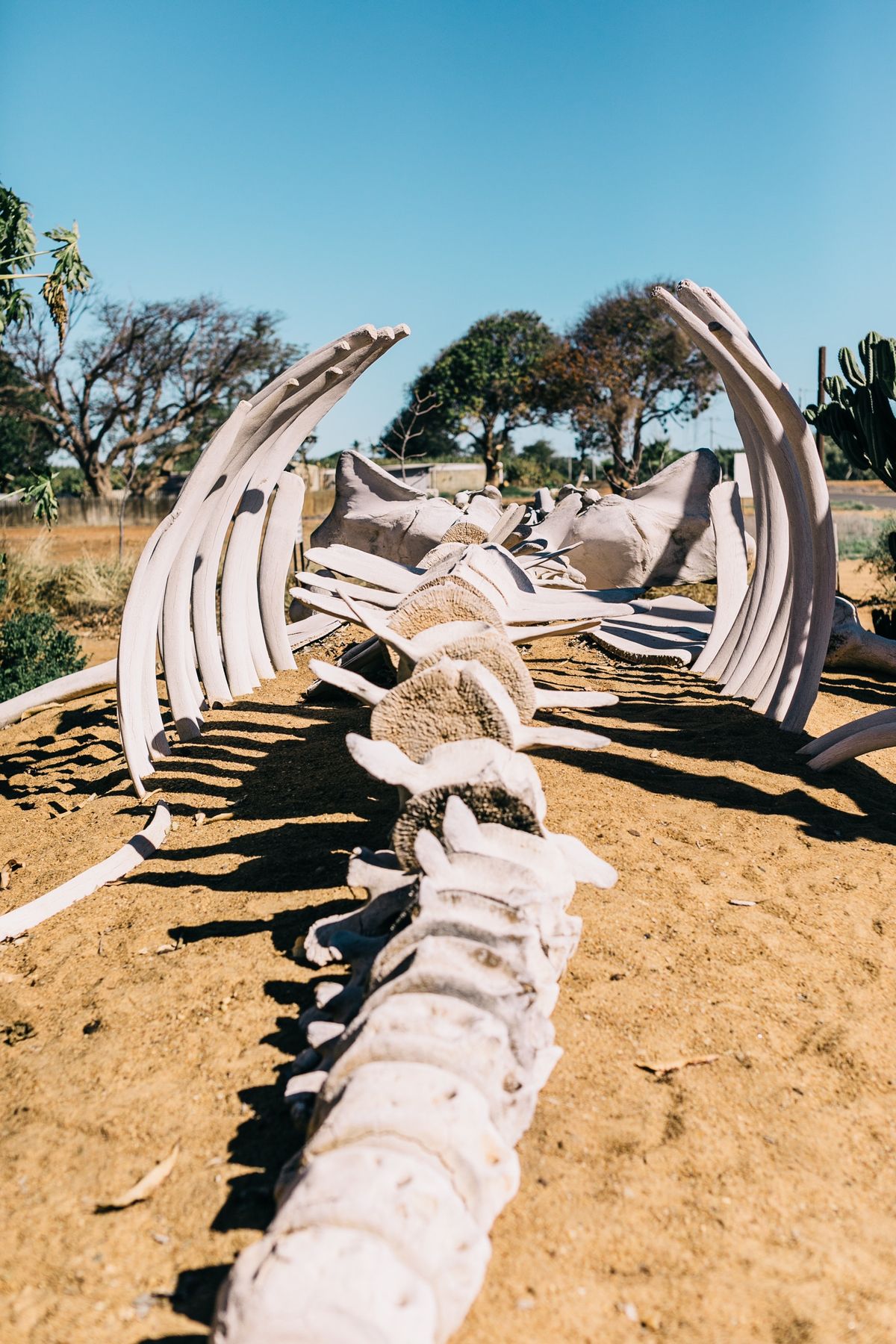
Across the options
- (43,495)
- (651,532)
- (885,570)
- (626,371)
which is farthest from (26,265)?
(626,371)

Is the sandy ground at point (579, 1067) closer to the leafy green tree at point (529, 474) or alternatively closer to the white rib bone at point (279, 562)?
the white rib bone at point (279, 562)

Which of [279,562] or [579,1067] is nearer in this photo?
[579,1067]

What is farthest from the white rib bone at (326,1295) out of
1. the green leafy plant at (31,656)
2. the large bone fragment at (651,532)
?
the large bone fragment at (651,532)

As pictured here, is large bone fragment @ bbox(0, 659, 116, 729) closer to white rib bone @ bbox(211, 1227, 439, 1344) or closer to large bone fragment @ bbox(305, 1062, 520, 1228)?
large bone fragment @ bbox(305, 1062, 520, 1228)

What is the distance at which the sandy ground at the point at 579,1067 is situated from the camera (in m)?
1.61

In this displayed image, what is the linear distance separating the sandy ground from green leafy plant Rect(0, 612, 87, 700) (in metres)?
3.23

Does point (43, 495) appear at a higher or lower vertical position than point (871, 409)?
lower

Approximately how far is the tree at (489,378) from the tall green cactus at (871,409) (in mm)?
26931

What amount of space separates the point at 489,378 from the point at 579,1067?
33804mm

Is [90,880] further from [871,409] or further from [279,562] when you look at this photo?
[871,409]

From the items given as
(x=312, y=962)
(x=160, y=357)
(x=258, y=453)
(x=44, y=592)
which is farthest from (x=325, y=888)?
(x=160, y=357)

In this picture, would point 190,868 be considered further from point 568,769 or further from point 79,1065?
point 568,769

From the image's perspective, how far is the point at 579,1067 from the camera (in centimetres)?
219

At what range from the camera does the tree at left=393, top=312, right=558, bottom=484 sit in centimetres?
3366
